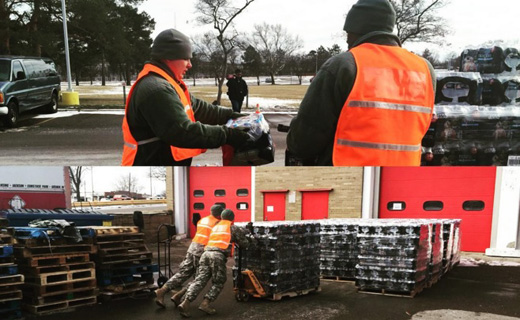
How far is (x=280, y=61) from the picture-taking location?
2398 mm

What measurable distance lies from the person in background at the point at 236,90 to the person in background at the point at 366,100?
2.13ft

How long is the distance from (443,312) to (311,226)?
6.52ft

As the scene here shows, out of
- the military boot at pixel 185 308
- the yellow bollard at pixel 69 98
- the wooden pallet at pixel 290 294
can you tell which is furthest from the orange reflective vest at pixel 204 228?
the yellow bollard at pixel 69 98

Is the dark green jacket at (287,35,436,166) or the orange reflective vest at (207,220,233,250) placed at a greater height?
the dark green jacket at (287,35,436,166)

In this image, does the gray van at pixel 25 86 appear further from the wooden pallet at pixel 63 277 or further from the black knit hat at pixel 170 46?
the wooden pallet at pixel 63 277

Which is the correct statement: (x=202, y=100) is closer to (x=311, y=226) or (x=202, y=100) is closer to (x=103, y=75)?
(x=103, y=75)

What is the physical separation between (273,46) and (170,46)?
1.93 ft

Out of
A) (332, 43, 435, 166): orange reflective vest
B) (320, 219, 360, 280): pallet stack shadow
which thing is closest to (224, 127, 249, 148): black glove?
(332, 43, 435, 166): orange reflective vest

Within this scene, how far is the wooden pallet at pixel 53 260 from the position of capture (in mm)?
4957

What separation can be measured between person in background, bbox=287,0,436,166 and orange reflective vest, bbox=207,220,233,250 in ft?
11.1

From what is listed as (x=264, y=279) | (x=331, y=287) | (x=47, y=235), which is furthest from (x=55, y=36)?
(x=331, y=287)

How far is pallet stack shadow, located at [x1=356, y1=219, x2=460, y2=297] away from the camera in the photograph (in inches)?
233

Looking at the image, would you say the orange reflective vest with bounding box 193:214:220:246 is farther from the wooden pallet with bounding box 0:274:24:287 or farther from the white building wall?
the white building wall

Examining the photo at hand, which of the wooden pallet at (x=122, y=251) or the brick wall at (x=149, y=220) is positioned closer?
the wooden pallet at (x=122, y=251)
